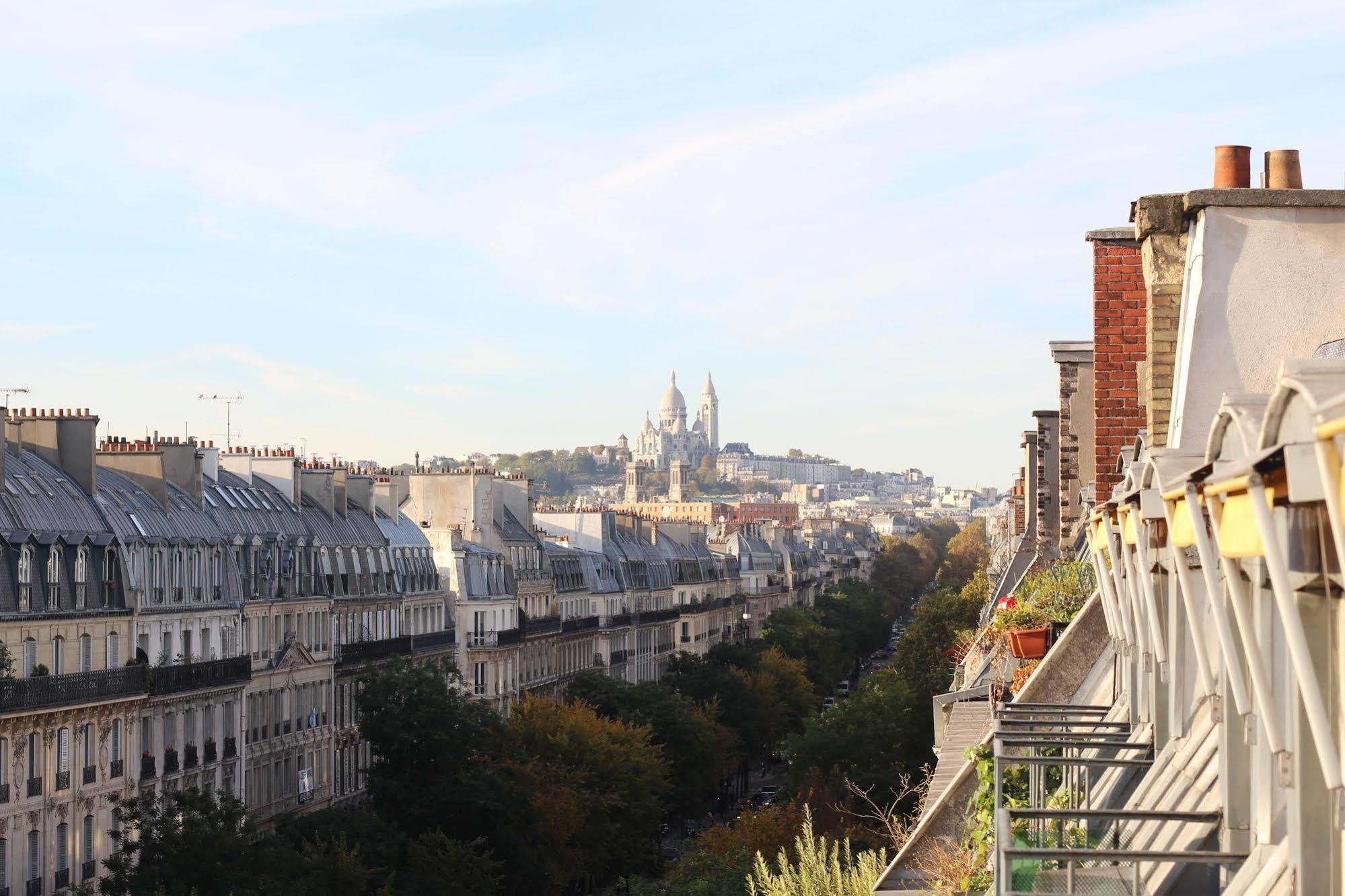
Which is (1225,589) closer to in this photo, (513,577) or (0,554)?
(0,554)

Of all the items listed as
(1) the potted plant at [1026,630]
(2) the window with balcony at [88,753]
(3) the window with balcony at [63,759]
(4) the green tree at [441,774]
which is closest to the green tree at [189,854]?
(3) the window with balcony at [63,759]

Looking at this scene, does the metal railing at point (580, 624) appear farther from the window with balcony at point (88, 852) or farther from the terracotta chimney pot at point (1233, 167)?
the terracotta chimney pot at point (1233, 167)

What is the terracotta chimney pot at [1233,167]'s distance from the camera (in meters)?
15.8

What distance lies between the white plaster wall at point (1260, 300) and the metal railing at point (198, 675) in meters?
37.5

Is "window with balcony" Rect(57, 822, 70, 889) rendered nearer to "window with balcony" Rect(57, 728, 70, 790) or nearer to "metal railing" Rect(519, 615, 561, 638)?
"window with balcony" Rect(57, 728, 70, 790)

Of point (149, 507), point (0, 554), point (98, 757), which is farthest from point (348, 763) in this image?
point (0, 554)

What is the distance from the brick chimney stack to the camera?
2217 centimetres

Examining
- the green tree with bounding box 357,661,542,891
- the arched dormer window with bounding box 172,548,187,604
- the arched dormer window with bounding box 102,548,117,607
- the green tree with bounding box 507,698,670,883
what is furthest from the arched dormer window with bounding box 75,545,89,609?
the green tree with bounding box 507,698,670,883

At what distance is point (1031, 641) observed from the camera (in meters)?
21.9

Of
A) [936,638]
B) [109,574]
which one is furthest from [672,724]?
[109,574]

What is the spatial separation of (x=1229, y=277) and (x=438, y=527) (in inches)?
2733

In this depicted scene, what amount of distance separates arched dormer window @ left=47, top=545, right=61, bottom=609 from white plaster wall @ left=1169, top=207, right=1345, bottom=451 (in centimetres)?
3374

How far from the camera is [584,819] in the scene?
58531mm

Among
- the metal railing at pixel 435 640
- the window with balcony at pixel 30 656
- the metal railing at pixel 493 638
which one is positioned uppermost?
the window with balcony at pixel 30 656
